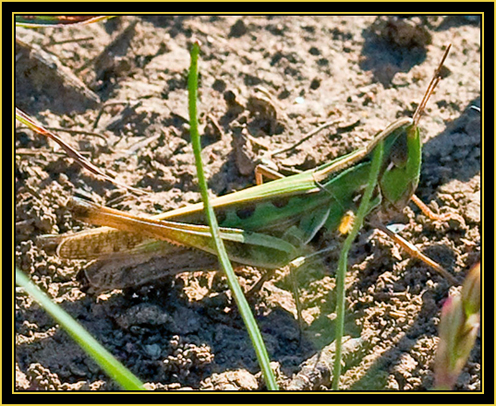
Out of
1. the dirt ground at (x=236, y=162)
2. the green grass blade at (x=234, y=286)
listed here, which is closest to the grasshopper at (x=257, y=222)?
the dirt ground at (x=236, y=162)

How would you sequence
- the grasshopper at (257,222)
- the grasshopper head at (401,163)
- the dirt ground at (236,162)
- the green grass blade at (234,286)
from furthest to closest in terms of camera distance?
the grasshopper head at (401,163) < the grasshopper at (257,222) < the dirt ground at (236,162) < the green grass blade at (234,286)

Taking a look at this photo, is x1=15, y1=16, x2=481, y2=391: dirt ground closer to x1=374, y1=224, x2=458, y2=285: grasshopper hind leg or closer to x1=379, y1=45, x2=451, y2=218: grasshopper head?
x1=374, y1=224, x2=458, y2=285: grasshopper hind leg

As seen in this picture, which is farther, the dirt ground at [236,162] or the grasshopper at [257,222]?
the grasshopper at [257,222]

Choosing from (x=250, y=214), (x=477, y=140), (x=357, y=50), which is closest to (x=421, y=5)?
(x=477, y=140)

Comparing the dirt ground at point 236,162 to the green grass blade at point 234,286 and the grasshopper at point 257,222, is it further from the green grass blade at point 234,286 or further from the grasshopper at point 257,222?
the green grass blade at point 234,286

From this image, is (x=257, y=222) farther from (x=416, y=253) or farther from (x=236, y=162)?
(x=236, y=162)

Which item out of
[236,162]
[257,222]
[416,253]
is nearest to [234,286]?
[257,222]

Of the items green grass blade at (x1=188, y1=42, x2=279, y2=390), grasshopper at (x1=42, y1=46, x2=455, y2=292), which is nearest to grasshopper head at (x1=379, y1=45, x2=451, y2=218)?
grasshopper at (x1=42, y1=46, x2=455, y2=292)
